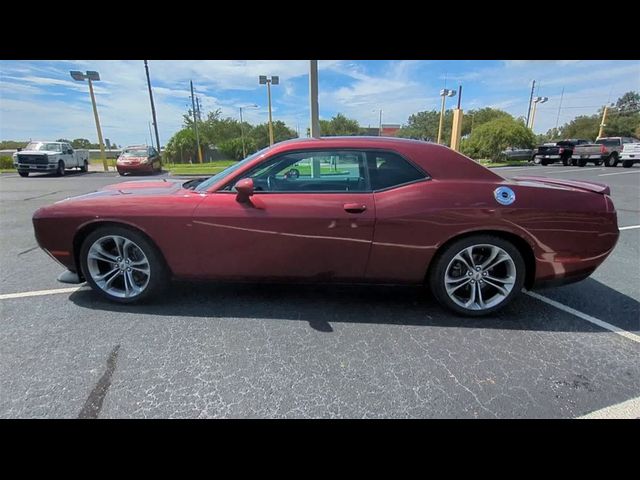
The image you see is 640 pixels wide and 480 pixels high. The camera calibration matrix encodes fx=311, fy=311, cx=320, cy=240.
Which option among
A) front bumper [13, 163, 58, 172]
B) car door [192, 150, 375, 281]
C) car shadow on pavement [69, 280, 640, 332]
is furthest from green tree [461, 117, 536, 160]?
front bumper [13, 163, 58, 172]

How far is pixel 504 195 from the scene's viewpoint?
8.40 feet

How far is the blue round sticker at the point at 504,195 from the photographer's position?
99.9 inches

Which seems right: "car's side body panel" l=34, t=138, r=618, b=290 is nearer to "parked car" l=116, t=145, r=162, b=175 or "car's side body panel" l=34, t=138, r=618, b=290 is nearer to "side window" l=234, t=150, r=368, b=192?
"side window" l=234, t=150, r=368, b=192

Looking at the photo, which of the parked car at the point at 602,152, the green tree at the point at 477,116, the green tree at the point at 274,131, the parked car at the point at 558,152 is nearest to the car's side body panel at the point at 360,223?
the parked car at the point at 602,152

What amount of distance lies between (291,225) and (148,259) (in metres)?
1.34

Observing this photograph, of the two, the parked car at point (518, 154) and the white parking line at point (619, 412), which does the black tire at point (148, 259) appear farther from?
the parked car at point (518, 154)

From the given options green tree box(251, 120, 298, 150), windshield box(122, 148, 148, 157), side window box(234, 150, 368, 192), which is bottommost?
side window box(234, 150, 368, 192)

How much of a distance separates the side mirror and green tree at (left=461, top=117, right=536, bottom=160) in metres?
28.9

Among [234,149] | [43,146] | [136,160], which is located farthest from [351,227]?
[234,149]

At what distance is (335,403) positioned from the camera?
1.82 meters

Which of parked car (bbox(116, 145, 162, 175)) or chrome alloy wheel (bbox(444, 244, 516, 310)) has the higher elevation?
parked car (bbox(116, 145, 162, 175))

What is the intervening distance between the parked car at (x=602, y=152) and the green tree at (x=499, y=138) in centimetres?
538

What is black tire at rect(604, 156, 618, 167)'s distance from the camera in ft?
65.2
